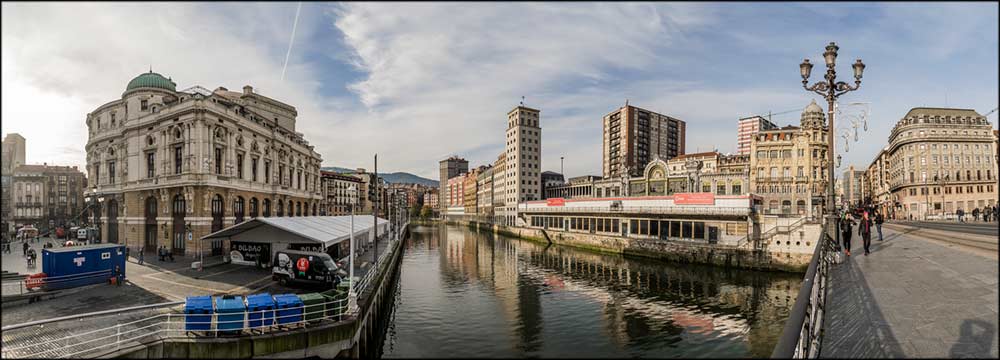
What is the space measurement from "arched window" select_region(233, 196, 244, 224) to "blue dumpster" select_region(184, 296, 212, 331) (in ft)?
113

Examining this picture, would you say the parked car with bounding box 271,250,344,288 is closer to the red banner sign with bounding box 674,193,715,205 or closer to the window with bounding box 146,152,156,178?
the window with bounding box 146,152,156,178

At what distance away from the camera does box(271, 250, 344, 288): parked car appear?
81.6 feet

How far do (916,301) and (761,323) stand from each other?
60.7 ft

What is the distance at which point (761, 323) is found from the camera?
24578 millimetres

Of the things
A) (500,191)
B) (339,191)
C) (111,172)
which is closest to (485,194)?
(500,191)

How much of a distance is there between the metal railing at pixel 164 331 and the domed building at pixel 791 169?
77981 mm

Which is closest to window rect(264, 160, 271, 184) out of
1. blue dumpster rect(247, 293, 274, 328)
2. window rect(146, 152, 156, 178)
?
window rect(146, 152, 156, 178)

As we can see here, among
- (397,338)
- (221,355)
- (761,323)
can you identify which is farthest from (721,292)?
(221,355)

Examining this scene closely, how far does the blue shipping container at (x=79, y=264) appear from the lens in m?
23.4

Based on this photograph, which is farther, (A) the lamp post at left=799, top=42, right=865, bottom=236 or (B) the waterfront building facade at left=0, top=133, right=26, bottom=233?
(A) the lamp post at left=799, top=42, right=865, bottom=236

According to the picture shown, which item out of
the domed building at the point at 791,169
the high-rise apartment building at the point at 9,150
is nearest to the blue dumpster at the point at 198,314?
the high-rise apartment building at the point at 9,150

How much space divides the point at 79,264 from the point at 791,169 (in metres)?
90.3

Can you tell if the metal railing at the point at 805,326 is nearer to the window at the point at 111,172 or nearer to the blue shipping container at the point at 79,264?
the blue shipping container at the point at 79,264

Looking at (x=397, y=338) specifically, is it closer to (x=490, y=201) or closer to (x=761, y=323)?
(x=761, y=323)
